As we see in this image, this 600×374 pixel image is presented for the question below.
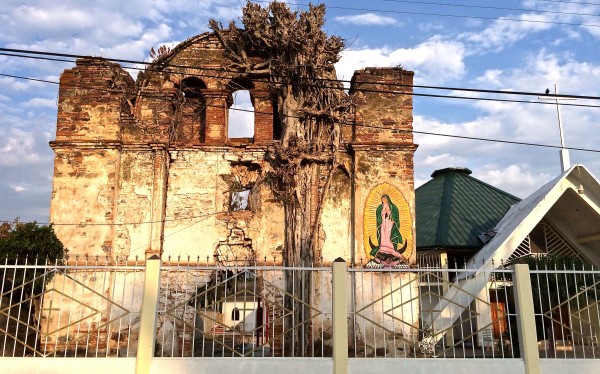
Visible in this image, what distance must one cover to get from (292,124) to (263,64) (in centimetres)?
→ 154

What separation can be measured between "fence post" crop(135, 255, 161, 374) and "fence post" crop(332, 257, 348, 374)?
2248 mm

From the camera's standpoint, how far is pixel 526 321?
694cm

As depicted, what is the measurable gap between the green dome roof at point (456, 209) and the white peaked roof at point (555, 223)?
76cm

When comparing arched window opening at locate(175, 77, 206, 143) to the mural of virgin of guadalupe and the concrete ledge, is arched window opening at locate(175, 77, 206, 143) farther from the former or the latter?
the concrete ledge

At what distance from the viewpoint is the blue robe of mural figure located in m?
10.7

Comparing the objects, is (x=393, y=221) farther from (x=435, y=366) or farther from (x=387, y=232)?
(x=435, y=366)

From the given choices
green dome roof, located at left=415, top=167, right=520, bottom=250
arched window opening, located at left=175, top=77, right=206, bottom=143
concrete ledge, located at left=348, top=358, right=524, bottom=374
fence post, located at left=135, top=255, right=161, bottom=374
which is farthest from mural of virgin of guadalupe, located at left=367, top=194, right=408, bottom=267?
fence post, located at left=135, top=255, right=161, bottom=374

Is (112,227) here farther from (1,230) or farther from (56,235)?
(1,230)

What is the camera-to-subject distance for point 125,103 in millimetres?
11680

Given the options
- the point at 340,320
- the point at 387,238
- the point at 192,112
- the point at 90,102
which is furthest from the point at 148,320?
the point at 192,112

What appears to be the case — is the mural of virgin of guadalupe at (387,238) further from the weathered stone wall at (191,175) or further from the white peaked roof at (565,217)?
the white peaked roof at (565,217)

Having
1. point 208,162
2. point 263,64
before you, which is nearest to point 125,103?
point 208,162

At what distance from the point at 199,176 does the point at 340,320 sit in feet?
18.5

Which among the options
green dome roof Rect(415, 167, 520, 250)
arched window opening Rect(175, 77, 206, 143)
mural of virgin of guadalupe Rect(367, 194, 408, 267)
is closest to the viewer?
mural of virgin of guadalupe Rect(367, 194, 408, 267)
